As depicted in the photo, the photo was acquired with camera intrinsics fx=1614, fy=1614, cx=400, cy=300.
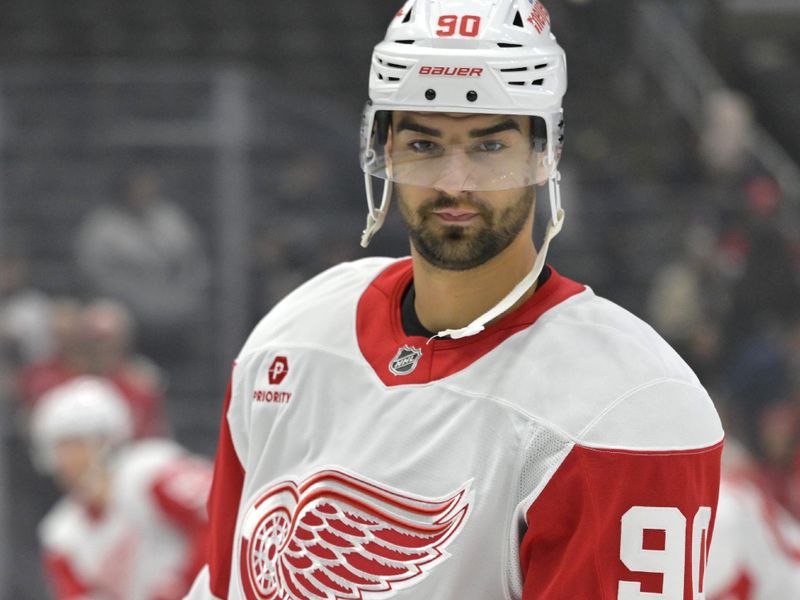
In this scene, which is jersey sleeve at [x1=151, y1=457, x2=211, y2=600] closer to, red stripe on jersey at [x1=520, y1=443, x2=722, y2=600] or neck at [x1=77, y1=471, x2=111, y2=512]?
neck at [x1=77, y1=471, x2=111, y2=512]

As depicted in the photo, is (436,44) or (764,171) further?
(764,171)

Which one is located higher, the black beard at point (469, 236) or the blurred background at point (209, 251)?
the black beard at point (469, 236)

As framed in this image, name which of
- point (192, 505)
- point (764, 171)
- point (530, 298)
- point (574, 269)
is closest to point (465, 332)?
point (530, 298)

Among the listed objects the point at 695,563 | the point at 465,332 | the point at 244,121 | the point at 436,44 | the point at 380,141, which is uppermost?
the point at 436,44

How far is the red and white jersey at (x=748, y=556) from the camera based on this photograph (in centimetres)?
413

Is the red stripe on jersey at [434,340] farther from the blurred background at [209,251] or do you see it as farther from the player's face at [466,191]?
the blurred background at [209,251]

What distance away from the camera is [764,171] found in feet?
25.7

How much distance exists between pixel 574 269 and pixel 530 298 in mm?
4813

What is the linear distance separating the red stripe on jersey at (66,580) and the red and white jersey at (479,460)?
284 cm

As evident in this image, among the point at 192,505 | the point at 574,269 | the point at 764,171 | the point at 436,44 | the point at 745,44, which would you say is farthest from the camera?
the point at 745,44

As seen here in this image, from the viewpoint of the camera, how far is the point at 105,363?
21.2 feet

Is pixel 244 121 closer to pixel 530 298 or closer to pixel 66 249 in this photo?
pixel 66 249

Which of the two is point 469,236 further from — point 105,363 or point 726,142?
point 726,142

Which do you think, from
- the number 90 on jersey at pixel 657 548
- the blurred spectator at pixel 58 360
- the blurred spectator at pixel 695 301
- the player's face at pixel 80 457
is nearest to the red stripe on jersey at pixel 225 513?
the number 90 on jersey at pixel 657 548
